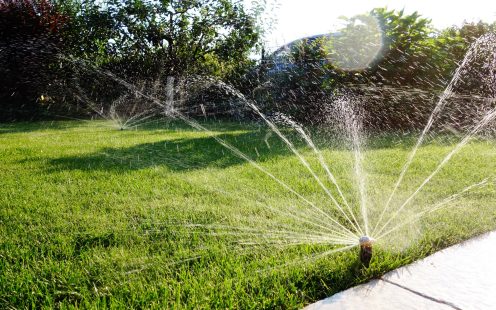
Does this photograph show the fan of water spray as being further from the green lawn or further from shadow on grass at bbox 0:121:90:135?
shadow on grass at bbox 0:121:90:135

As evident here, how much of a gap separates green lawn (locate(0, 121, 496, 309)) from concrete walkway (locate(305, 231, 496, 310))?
7 cm

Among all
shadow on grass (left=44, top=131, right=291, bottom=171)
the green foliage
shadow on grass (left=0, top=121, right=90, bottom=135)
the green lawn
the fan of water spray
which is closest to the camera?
the green lawn

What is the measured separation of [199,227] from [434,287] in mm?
1310

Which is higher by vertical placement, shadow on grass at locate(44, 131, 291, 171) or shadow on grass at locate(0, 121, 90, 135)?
shadow on grass at locate(0, 121, 90, 135)

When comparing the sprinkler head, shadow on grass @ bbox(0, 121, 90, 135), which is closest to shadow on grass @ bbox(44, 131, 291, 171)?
the sprinkler head

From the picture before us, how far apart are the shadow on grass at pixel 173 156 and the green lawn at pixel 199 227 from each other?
1.3 inches

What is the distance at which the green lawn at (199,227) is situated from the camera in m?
1.79

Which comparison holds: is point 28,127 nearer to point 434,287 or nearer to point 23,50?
point 23,50

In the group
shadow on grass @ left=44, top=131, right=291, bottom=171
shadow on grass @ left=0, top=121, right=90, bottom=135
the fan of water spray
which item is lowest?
the fan of water spray

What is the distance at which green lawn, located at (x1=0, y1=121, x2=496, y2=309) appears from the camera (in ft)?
5.87

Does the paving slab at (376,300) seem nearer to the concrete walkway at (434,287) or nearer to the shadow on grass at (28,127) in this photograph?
the concrete walkway at (434,287)

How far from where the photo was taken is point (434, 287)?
1.77m

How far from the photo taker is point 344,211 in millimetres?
2779

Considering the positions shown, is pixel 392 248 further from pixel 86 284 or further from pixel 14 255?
pixel 14 255
